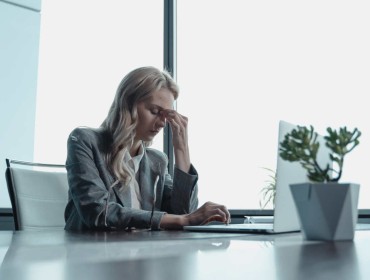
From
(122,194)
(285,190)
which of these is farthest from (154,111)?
(285,190)

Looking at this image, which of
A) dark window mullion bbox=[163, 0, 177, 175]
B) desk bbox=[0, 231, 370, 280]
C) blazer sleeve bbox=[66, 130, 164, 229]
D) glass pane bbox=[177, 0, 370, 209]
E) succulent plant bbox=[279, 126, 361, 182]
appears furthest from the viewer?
dark window mullion bbox=[163, 0, 177, 175]

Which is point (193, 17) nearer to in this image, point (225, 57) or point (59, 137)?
point (225, 57)

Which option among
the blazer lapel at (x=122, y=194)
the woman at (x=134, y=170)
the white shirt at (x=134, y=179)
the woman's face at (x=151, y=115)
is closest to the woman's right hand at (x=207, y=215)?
the woman at (x=134, y=170)

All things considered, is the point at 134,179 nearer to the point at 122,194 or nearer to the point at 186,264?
the point at 122,194

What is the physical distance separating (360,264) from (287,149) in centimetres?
43

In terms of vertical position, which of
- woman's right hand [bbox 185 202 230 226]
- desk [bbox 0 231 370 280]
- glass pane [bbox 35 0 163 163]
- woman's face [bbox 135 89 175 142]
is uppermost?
glass pane [bbox 35 0 163 163]

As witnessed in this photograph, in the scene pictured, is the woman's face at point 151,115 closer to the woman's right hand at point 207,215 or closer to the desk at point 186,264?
the woman's right hand at point 207,215

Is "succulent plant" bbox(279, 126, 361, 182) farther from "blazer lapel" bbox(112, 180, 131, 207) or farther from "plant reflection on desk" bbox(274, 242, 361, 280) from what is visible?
"blazer lapel" bbox(112, 180, 131, 207)

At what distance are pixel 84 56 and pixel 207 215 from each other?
7.82ft

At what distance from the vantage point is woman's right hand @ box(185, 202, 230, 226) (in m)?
1.95

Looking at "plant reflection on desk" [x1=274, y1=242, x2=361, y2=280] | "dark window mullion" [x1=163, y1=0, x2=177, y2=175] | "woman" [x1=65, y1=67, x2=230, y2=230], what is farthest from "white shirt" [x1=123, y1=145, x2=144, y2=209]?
"dark window mullion" [x1=163, y1=0, x2=177, y2=175]

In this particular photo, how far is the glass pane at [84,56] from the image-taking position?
12.7ft

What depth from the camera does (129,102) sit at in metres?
2.47

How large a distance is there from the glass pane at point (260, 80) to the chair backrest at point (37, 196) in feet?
5.63
